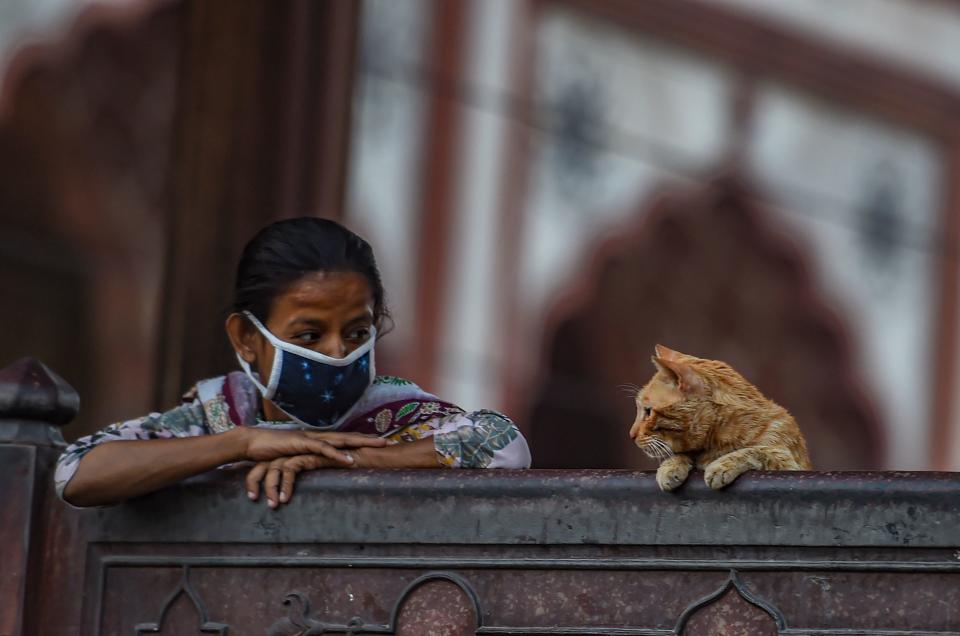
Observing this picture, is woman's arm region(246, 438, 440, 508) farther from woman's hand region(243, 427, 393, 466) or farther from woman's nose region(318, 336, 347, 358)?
woman's nose region(318, 336, 347, 358)

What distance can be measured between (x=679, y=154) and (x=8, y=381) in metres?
5.81

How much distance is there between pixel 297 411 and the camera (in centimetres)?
303

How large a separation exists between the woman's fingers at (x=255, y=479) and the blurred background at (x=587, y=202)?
2.80 m

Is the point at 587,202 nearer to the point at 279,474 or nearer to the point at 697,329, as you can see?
the point at 697,329

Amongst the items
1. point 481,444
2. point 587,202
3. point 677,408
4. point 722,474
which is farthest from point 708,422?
point 587,202

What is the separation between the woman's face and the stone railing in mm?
255

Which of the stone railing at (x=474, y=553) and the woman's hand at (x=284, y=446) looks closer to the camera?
the stone railing at (x=474, y=553)

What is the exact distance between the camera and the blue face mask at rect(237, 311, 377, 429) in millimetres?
2955

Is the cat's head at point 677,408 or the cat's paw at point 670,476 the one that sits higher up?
the cat's head at point 677,408

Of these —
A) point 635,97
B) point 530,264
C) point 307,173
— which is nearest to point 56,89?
point 530,264

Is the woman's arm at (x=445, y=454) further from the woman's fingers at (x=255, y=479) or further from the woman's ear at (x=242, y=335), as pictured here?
the woman's ear at (x=242, y=335)

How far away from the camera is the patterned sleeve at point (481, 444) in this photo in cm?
285

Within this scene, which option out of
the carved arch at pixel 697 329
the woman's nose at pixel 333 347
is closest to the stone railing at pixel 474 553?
the woman's nose at pixel 333 347

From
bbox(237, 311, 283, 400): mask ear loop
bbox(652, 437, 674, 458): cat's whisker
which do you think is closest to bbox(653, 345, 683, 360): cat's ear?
bbox(652, 437, 674, 458): cat's whisker
